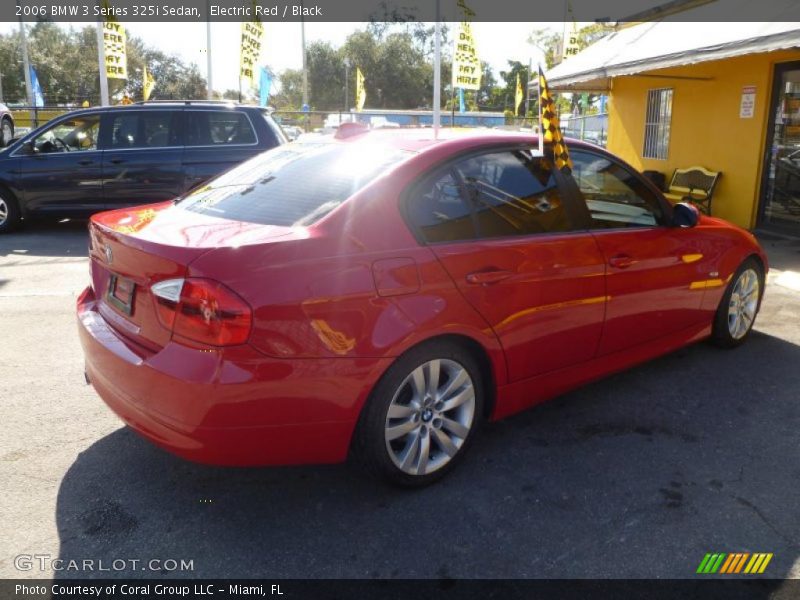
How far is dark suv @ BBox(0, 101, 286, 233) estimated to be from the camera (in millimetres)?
9367

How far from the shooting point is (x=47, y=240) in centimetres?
934

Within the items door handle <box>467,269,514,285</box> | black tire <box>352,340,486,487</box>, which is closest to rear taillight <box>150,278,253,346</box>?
black tire <box>352,340,486,487</box>

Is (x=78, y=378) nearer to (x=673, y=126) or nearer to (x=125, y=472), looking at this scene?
(x=125, y=472)

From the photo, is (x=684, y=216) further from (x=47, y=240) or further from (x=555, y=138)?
(x=47, y=240)

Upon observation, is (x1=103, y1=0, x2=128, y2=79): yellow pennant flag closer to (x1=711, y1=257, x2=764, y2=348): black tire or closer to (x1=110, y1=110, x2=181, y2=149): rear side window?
(x1=110, y1=110, x2=181, y2=149): rear side window

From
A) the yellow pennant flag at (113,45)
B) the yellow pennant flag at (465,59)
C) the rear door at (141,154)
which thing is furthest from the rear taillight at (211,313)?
the yellow pennant flag at (113,45)

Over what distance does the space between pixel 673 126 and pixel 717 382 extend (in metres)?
8.85

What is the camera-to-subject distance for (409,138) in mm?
3521

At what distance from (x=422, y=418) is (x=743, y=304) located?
3.06 m

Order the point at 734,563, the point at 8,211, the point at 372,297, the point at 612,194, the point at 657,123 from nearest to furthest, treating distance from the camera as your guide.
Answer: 1. the point at 734,563
2. the point at 372,297
3. the point at 612,194
4. the point at 8,211
5. the point at 657,123

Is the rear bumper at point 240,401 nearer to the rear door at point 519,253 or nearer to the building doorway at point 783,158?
the rear door at point 519,253

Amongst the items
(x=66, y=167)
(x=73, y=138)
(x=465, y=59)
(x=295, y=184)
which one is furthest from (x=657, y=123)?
(x=295, y=184)

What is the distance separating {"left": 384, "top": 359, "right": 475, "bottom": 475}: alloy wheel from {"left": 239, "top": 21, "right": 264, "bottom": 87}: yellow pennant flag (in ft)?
56.3

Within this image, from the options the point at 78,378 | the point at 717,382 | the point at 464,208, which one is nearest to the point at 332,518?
the point at 464,208
